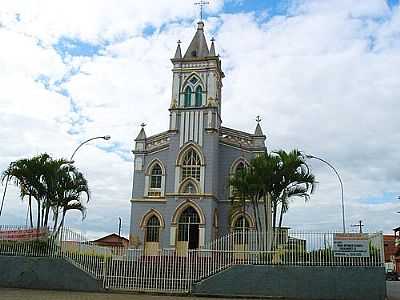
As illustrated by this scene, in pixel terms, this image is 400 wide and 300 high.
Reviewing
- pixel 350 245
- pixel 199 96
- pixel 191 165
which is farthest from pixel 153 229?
pixel 350 245

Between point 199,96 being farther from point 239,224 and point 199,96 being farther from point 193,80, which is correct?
point 239,224

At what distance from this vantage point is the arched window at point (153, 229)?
3556cm

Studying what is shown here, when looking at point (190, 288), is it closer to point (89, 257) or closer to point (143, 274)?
point (143, 274)

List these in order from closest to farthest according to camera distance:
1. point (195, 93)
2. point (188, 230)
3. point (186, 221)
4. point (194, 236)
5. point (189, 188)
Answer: point (194, 236) → point (188, 230) → point (186, 221) → point (189, 188) → point (195, 93)

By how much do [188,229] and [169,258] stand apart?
12722mm

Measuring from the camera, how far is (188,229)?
34875 mm

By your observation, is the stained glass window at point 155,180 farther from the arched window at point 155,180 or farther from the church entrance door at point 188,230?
the church entrance door at point 188,230

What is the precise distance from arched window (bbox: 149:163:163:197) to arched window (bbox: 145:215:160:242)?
5.99 feet

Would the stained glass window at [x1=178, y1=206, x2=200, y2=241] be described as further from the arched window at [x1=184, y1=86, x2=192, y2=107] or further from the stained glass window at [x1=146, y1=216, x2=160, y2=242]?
Answer: the arched window at [x1=184, y1=86, x2=192, y2=107]

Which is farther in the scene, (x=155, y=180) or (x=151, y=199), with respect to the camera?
(x=155, y=180)

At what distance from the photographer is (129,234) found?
1417 inches

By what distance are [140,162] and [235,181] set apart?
13324 mm

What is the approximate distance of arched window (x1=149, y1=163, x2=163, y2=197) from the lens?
120 feet

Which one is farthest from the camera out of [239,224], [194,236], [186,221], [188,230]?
[239,224]
